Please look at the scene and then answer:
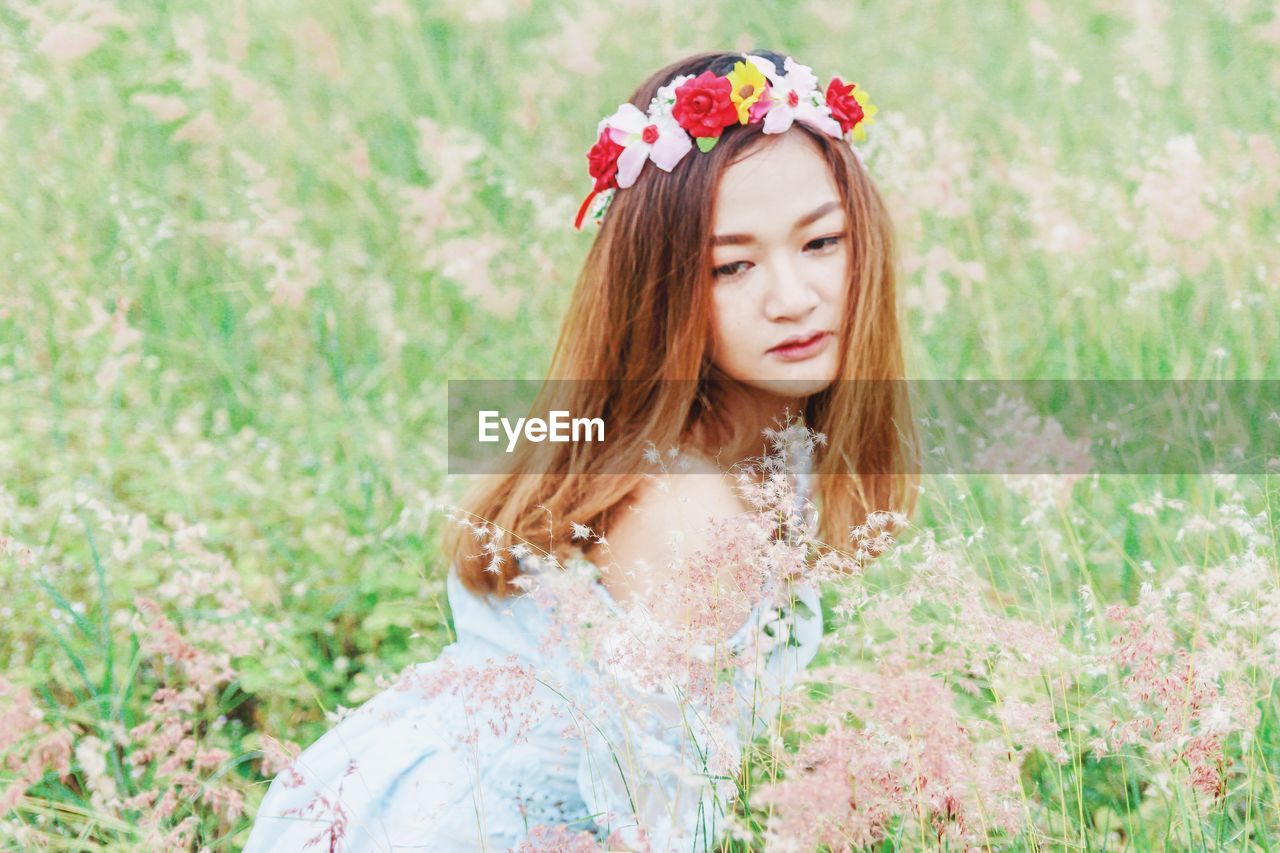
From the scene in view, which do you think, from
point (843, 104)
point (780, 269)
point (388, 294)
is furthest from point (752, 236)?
point (388, 294)

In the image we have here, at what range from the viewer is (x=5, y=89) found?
3691 mm

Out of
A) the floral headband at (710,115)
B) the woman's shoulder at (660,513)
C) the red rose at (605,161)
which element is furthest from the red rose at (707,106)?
the woman's shoulder at (660,513)

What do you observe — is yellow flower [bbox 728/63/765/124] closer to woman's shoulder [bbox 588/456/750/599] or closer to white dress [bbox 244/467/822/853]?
woman's shoulder [bbox 588/456/750/599]

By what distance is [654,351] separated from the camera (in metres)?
2.00

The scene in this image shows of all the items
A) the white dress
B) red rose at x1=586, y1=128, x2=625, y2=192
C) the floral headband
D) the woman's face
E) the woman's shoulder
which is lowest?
the white dress

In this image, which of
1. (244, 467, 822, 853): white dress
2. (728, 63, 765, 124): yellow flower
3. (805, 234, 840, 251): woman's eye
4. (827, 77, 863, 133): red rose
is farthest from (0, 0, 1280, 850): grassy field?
(728, 63, 765, 124): yellow flower

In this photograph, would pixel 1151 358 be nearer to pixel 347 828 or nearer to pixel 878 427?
pixel 878 427

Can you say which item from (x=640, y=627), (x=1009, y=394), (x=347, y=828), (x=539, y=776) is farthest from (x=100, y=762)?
(x=1009, y=394)

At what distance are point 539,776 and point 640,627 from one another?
568mm

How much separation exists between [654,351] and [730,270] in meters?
0.18

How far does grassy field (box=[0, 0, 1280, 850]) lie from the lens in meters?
2.25

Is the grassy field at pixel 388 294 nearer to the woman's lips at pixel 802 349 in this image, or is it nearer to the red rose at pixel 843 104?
the woman's lips at pixel 802 349

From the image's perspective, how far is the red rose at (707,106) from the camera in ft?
6.22

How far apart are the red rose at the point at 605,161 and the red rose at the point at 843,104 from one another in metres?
0.35
